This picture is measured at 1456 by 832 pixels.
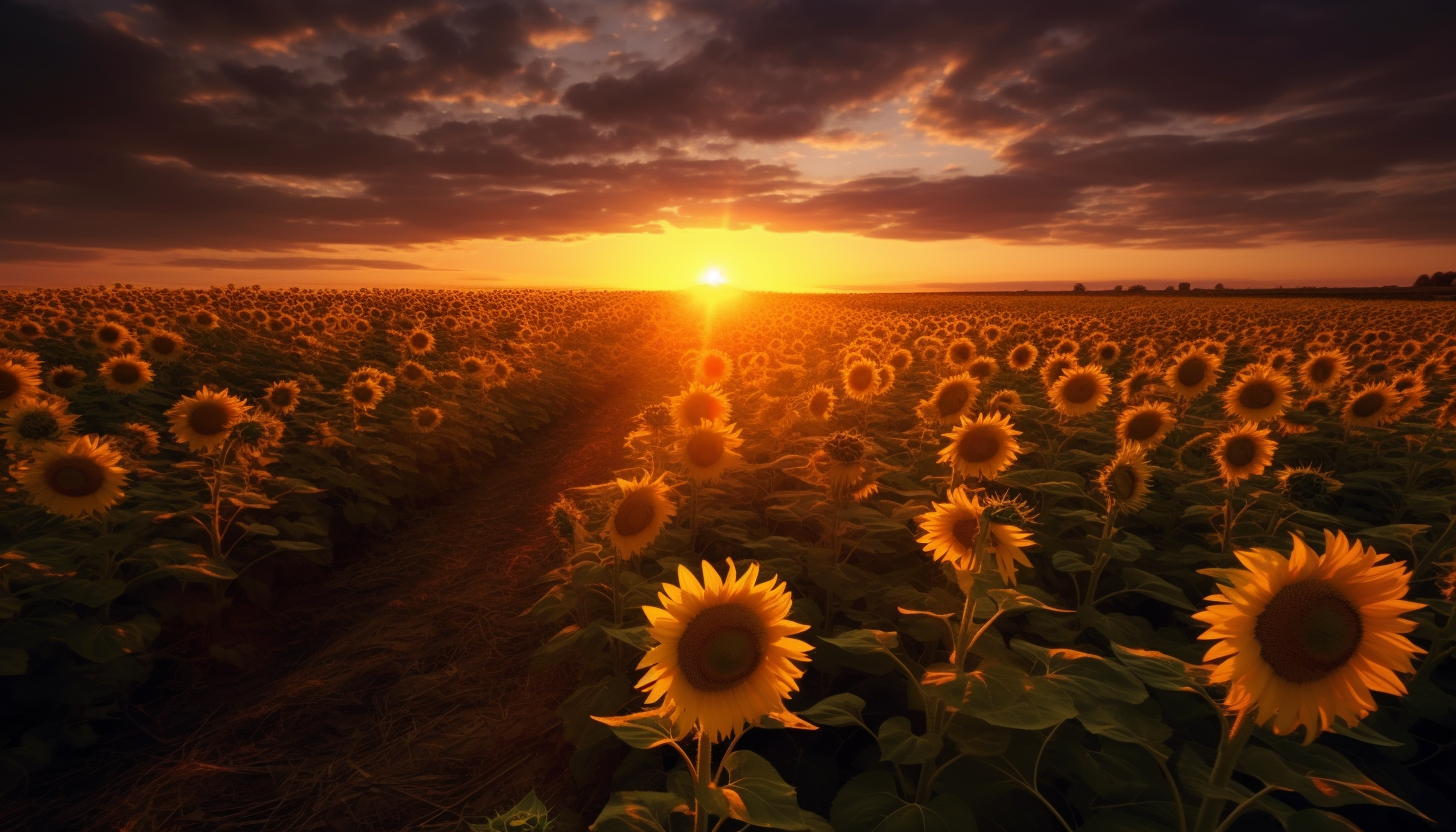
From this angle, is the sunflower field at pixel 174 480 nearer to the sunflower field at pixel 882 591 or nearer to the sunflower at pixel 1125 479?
the sunflower field at pixel 882 591

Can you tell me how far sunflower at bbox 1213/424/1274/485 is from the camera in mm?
4797

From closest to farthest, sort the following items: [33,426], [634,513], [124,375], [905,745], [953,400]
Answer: [905,745], [634,513], [33,426], [953,400], [124,375]

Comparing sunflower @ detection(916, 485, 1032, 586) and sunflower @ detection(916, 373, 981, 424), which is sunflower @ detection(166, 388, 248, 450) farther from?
sunflower @ detection(916, 373, 981, 424)

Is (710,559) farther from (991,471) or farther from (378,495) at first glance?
(378,495)

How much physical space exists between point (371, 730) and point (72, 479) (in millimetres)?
3047

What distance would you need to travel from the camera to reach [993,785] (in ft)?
9.16

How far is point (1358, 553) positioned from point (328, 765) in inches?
231

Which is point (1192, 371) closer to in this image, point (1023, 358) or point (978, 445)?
point (1023, 358)

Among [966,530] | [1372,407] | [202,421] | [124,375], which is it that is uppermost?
[1372,407]

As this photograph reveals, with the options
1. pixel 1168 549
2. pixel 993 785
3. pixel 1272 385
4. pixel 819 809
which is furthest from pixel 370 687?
pixel 1272 385

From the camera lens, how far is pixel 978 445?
439 centimetres

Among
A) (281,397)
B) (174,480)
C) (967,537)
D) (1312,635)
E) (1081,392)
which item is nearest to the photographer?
(1312,635)

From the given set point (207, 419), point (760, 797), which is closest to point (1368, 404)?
point (760, 797)

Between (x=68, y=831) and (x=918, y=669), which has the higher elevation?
(x=918, y=669)
